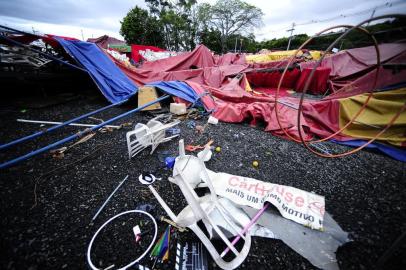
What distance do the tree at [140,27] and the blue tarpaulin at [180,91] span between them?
25476mm

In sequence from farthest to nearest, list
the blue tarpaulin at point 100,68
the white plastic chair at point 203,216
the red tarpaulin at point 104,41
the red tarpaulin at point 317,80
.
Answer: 1. the red tarpaulin at point 104,41
2. the red tarpaulin at point 317,80
3. the blue tarpaulin at point 100,68
4. the white plastic chair at point 203,216

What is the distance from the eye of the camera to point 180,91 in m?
4.12

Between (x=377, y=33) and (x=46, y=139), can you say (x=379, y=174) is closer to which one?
(x=377, y=33)

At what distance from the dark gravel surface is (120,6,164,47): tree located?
86.2 feet

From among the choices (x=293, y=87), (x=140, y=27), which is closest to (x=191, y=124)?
(x=293, y=87)

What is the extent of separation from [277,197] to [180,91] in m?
3.29

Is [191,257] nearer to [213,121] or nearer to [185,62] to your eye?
[213,121]

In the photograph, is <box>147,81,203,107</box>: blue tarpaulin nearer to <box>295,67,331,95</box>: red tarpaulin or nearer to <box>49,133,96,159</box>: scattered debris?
<box>49,133,96,159</box>: scattered debris

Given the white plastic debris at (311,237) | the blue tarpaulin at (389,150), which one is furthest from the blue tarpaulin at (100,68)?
the blue tarpaulin at (389,150)

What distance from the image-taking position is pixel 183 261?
1.26 meters

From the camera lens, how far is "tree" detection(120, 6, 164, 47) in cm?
2320

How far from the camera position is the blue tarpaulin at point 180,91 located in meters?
4.02

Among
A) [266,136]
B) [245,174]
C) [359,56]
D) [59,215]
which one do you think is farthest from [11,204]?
[359,56]

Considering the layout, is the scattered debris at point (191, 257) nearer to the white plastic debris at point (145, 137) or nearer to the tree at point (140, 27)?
the white plastic debris at point (145, 137)
